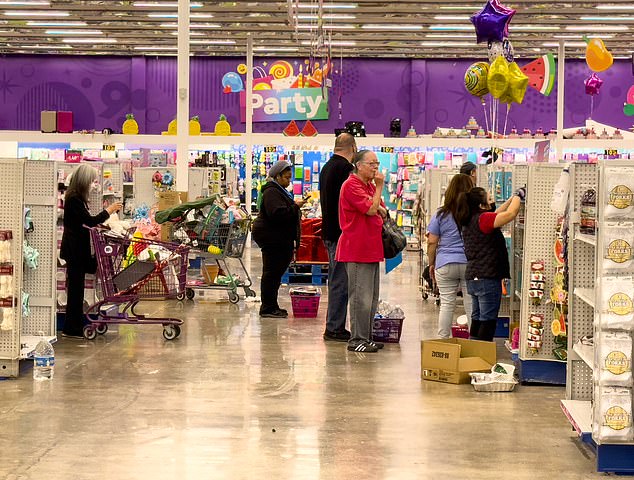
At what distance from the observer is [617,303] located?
15.3 ft

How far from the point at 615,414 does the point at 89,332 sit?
5.12m

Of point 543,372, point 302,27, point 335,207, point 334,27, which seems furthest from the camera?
point 334,27

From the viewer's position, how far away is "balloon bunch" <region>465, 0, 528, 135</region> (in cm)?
904

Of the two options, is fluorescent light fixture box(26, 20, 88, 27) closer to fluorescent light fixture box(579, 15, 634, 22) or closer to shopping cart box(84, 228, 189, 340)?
fluorescent light fixture box(579, 15, 634, 22)

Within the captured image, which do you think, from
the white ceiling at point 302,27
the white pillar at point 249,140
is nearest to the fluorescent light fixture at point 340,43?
the white ceiling at point 302,27

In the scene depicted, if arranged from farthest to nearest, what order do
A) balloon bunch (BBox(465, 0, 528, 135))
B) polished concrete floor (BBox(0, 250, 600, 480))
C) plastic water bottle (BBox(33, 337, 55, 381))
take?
balloon bunch (BBox(465, 0, 528, 135)), plastic water bottle (BBox(33, 337, 55, 381)), polished concrete floor (BBox(0, 250, 600, 480))

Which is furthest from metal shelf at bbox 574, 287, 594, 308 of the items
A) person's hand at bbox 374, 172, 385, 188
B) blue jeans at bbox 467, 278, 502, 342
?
person's hand at bbox 374, 172, 385, 188

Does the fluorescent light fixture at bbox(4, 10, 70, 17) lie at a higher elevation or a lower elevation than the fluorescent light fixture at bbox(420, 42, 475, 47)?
lower

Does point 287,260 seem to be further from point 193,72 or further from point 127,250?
point 193,72

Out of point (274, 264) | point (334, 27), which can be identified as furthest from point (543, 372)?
point (334, 27)

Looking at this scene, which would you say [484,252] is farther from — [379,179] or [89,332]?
[89,332]

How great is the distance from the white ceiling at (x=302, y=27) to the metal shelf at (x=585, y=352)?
30.4 feet

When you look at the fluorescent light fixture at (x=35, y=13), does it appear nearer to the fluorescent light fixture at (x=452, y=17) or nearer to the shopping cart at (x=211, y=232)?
the fluorescent light fixture at (x=452, y=17)

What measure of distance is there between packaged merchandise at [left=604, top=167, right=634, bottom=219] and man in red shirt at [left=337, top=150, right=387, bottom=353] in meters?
3.02
